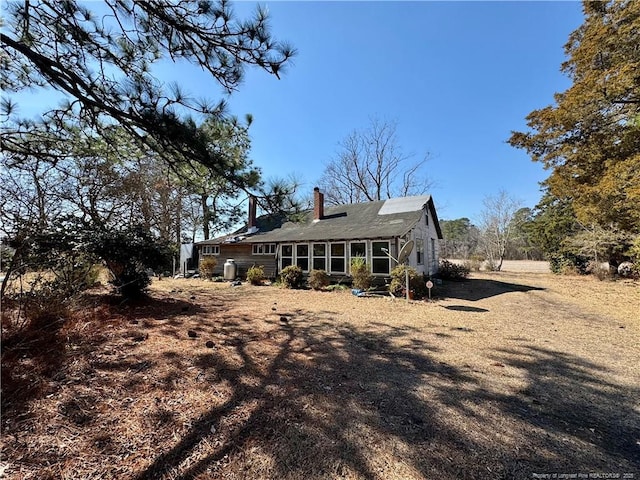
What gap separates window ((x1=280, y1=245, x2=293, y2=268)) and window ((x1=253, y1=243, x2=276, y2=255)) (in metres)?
0.67

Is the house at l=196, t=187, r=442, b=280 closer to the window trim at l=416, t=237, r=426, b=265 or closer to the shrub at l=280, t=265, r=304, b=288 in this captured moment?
the window trim at l=416, t=237, r=426, b=265

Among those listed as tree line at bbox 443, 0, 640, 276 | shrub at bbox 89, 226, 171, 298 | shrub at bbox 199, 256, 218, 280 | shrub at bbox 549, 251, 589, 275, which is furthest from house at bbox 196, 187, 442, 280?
shrub at bbox 549, 251, 589, 275

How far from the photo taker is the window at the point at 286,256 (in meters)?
14.3

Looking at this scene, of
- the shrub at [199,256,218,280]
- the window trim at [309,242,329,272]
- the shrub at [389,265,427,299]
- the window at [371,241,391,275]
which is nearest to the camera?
the shrub at [389,265,427,299]

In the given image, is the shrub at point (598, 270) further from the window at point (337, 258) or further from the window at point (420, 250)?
the window at point (337, 258)

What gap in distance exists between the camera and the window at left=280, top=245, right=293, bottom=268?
14.3 m

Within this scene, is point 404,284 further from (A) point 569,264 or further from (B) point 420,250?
(A) point 569,264

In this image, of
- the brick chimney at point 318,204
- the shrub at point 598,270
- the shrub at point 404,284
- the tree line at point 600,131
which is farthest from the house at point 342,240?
the shrub at point 598,270

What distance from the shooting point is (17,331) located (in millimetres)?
3361

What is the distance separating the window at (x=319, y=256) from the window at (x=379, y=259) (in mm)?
2513

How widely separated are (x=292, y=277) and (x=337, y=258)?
7.73ft

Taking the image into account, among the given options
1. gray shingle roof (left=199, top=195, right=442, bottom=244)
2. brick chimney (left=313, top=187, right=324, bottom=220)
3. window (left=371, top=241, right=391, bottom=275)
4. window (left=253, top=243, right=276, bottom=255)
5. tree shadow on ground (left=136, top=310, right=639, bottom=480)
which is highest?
brick chimney (left=313, top=187, right=324, bottom=220)

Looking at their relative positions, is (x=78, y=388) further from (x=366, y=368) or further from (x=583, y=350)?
(x=583, y=350)

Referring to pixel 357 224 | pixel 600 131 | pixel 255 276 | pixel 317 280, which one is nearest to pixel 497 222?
pixel 600 131
